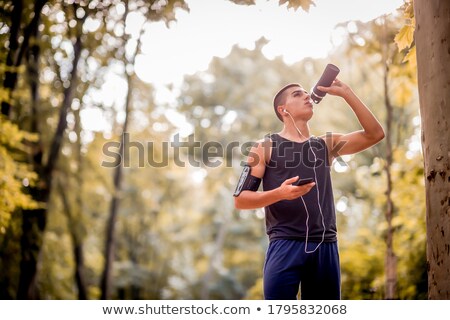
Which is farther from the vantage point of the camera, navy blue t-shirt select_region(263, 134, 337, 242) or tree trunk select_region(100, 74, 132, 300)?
tree trunk select_region(100, 74, 132, 300)

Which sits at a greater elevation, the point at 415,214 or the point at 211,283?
the point at 415,214

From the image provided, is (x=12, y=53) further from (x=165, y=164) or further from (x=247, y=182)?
(x=165, y=164)

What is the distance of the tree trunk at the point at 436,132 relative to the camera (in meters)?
2.06

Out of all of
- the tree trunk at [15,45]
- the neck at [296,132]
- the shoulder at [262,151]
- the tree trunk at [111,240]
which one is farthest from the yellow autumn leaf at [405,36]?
the tree trunk at [111,240]

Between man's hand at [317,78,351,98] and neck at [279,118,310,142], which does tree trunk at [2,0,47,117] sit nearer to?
neck at [279,118,310,142]

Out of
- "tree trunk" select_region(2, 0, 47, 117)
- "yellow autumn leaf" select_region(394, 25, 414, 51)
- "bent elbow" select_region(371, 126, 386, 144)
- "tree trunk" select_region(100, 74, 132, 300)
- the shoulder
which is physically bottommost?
"tree trunk" select_region(100, 74, 132, 300)

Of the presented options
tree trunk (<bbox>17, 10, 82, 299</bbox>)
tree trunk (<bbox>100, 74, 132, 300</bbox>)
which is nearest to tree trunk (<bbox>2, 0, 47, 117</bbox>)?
tree trunk (<bbox>17, 10, 82, 299</bbox>)

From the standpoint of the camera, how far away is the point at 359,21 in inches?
217

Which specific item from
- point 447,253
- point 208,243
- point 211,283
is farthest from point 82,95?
point 208,243

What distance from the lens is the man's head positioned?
2.67m

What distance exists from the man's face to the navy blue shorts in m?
0.69

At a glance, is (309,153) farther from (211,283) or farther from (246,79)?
(211,283)

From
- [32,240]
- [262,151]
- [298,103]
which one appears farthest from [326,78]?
[32,240]

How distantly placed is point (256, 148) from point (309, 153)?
27 centimetres
